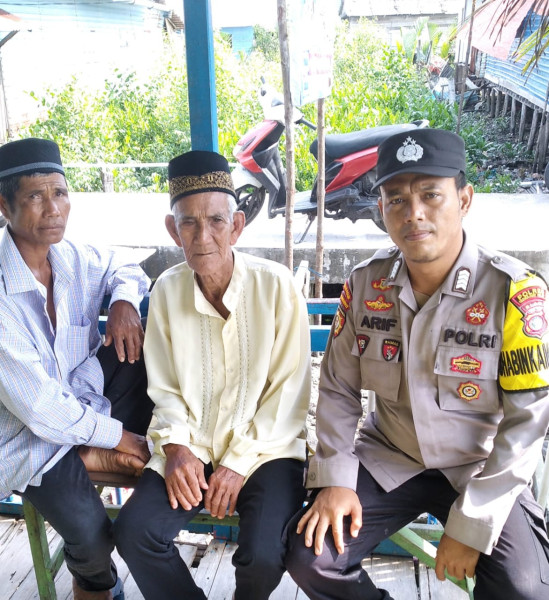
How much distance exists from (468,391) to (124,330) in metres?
1.11

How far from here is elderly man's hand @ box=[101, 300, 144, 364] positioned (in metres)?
1.97

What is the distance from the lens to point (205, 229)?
1771 millimetres

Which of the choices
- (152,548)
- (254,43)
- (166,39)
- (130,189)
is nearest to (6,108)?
(130,189)

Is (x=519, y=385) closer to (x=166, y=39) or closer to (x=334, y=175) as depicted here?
(x=334, y=175)

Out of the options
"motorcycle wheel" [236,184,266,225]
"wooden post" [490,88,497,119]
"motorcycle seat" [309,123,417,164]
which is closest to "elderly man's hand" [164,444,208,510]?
"motorcycle seat" [309,123,417,164]

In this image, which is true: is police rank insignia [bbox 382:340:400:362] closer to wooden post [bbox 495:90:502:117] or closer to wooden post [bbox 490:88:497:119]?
wooden post [bbox 495:90:502:117]

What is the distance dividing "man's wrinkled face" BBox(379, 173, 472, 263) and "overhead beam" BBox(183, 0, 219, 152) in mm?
968

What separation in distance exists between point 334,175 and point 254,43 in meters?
14.7

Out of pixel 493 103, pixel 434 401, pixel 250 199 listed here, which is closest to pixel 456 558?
pixel 434 401

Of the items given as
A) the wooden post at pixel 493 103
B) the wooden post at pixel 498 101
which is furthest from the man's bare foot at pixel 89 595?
the wooden post at pixel 493 103

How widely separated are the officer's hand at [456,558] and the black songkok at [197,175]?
3.89 feet

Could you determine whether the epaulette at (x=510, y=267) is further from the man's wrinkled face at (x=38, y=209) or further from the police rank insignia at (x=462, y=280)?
the man's wrinkled face at (x=38, y=209)

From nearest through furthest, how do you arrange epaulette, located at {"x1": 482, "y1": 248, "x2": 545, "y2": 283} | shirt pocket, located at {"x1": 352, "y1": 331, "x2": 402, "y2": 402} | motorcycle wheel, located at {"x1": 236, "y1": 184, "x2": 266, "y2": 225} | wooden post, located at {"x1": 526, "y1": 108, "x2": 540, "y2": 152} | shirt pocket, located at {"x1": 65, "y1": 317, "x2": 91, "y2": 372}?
epaulette, located at {"x1": 482, "y1": 248, "x2": 545, "y2": 283}
shirt pocket, located at {"x1": 352, "y1": 331, "x2": 402, "y2": 402}
shirt pocket, located at {"x1": 65, "y1": 317, "x2": 91, "y2": 372}
motorcycle wheel, located at {"x1": 236, "y1": 184, "x2": 266, "y2": 225}
wooden post, located at {"x1": 526, "y1": 108, "x2": 540, "y2": 152}

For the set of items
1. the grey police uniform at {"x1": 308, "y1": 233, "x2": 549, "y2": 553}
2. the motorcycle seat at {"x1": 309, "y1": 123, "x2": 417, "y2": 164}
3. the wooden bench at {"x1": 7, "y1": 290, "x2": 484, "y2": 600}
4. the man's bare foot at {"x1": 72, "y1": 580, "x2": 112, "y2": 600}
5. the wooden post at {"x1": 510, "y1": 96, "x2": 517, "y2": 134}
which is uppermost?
the wooden post at {"x1": 510, "y1": 96, "x2": 517, "y2": 134}
